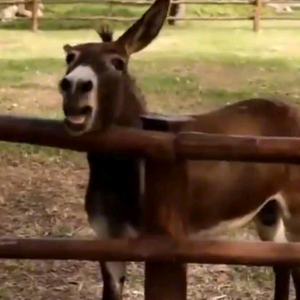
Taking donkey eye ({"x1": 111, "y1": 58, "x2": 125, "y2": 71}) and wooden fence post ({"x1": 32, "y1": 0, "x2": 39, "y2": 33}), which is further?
wooden fence post ({"x1": 32, "y1": 0, "x2": 39, "y2": 33})

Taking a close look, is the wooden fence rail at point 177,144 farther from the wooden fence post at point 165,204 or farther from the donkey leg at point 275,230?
the donkey leg at point 275,230

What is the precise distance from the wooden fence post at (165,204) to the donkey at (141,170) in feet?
0.66

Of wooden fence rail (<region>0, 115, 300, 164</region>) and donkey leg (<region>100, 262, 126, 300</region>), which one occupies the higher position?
wooden fence rail (<region>0, 115, 300, 164</region>)

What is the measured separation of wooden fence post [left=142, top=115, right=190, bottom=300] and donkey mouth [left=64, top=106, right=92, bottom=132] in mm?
218

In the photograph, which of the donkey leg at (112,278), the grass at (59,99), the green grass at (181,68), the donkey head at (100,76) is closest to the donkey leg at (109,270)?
the donkey leg at (112,278)

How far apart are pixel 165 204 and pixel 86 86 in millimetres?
466

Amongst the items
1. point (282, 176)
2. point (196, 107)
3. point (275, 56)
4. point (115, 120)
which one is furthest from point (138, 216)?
point (275, 56)

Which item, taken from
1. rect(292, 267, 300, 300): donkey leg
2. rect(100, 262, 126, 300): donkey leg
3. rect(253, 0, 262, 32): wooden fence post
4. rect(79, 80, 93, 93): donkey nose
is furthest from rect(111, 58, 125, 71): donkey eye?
rect(253, 0, 262, 32): wooden fence post

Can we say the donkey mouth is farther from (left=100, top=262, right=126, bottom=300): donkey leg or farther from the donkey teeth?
(left=100, top=262, right=126, bottom=300): donkey leg

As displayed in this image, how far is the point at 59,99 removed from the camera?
9.00 meters

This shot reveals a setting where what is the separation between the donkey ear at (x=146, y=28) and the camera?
9.08 feet

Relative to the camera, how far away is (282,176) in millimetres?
3459

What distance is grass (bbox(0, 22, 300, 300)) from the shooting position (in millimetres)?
4379

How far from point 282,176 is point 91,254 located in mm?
1246
